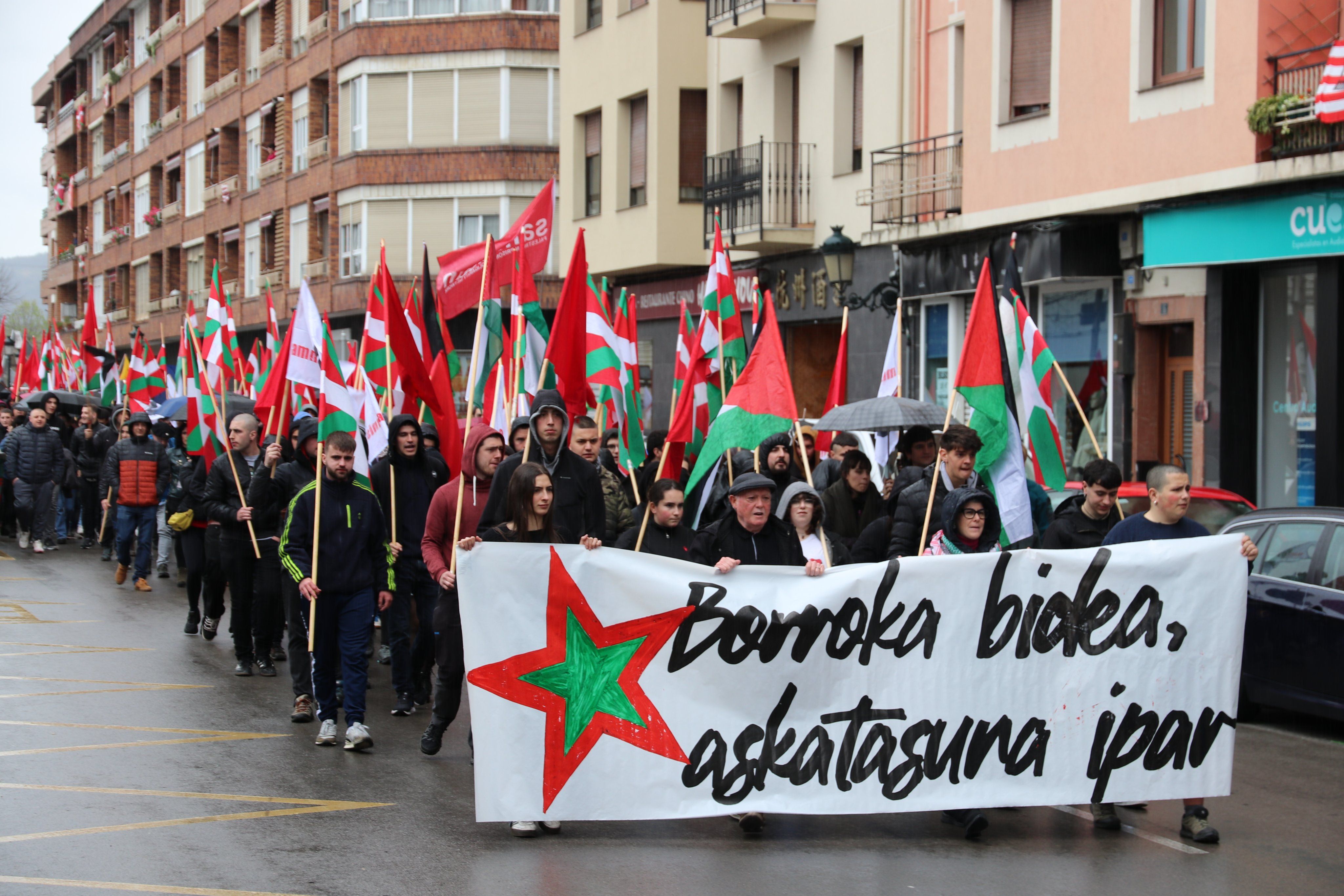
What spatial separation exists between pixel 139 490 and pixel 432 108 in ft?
77.3

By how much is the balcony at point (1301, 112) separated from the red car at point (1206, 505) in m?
4.36

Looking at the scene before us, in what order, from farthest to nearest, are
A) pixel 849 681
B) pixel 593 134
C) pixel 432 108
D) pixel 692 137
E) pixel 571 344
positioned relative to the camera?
pixel 432 108
pixel 593 134
pixel 692 137
pixel 571 344
pixel 849 681

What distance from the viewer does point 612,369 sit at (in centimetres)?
1216

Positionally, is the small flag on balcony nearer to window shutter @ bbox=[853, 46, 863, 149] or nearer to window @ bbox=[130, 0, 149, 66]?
window shutter @ bbox=[853, 46, 863, 149]

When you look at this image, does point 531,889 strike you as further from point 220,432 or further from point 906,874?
point 220,432

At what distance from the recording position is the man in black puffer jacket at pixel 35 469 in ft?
71.5

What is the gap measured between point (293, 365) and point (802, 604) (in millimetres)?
5752

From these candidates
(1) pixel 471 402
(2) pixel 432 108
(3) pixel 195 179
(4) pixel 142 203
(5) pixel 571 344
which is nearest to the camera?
(5) pixel 571 344

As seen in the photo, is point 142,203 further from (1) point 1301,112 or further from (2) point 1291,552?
(2) point 1291,552

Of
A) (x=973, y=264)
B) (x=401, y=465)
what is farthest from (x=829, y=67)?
(x=401, y=465)

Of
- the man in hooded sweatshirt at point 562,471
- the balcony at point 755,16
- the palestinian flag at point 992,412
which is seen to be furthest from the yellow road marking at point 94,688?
the balcony at point 755,16

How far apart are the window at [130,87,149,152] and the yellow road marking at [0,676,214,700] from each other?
54952 mm

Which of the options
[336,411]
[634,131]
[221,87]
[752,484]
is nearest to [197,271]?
[221,87]

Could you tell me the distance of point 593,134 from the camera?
30.5m
